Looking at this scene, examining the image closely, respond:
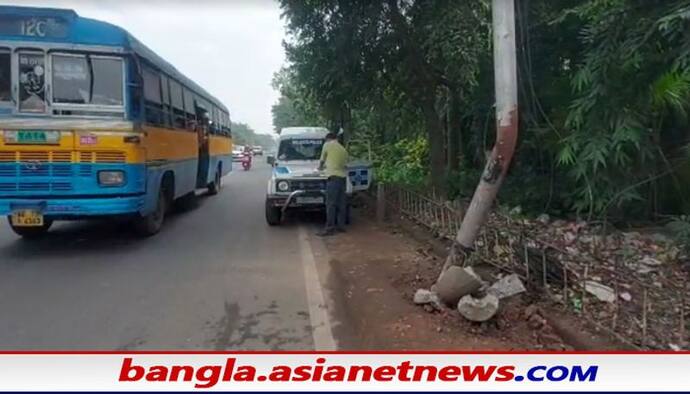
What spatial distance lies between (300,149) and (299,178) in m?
1.43

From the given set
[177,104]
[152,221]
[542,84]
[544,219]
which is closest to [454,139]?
[542,84]

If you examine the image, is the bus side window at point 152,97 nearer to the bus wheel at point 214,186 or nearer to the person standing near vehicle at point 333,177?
the person standing near vehicle at point 333,177

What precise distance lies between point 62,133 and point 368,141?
14373 mm

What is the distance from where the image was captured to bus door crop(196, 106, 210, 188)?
11.3 m

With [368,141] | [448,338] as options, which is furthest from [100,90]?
[368,141]

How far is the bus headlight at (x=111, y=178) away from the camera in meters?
6.06

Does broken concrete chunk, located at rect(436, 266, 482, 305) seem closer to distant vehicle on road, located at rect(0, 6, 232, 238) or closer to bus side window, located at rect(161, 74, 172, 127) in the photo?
distant vehicle on road, located at rect(0, 6, 232, 238)

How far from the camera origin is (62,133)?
19.4ft

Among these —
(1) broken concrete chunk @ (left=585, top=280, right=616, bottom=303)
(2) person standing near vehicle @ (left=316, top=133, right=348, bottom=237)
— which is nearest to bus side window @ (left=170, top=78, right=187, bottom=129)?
(2) person standing near vehicle @ (left=316, top=133, right=348, bottom=237)

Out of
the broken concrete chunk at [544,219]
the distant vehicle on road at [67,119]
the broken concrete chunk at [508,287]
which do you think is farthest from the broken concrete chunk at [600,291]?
the distant vehicle on road at [67,119]

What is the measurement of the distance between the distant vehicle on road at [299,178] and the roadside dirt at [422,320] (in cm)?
259

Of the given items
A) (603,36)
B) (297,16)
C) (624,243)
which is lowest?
(624,243)

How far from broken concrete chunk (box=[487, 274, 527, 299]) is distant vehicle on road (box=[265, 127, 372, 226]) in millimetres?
4296

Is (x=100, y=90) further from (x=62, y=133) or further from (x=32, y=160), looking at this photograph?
(x=32, y=160)
